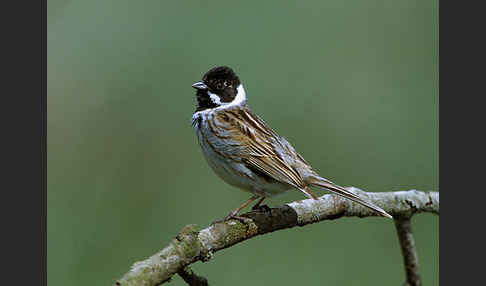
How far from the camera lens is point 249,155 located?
416 centimetres

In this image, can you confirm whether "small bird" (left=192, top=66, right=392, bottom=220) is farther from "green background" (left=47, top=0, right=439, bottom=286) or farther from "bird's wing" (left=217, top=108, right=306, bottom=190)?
"green background" (left=47, top=0, right=439, bottom=286)

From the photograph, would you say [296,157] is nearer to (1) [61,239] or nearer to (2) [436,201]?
(2) [436,201]

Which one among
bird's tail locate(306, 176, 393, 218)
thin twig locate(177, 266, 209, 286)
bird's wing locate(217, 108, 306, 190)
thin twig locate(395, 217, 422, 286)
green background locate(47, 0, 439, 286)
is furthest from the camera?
green background locate(47, 0, 439, 286)

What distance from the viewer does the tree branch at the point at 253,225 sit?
102 inches

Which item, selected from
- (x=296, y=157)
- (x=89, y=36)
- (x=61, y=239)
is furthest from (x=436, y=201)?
(x=89, y=36)

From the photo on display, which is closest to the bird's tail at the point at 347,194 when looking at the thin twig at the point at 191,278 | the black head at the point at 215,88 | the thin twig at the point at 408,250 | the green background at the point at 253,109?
the thin twig at the point at 408,250

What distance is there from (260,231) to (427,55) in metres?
Answer: 4.81

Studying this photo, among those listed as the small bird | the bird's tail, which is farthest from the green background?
the bird's tail

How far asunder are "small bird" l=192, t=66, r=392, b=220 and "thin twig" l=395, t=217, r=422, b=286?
2.12 feet

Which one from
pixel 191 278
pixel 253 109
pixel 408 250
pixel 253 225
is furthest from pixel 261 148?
pixel 253 109

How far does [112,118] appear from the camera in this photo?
20.9ft

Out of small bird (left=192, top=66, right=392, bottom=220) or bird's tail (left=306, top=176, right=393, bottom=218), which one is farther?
small bird (left=192, top=66, right=392, bottom=220)

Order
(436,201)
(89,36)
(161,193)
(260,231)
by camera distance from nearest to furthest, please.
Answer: (260,231) < (436,201) < (161,193) < (89,36)

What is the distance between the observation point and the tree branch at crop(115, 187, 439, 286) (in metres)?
2.58
